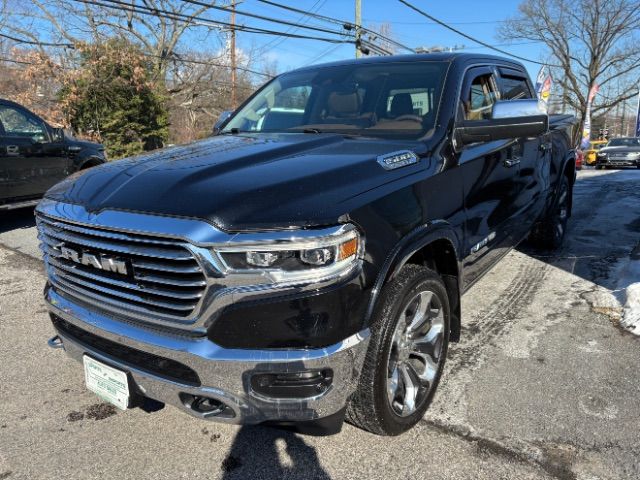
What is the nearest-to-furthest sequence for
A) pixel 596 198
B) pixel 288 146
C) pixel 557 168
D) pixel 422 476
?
pixel 422 476 → pixel 288 146 → pixel 557 168 → pixel 596 198

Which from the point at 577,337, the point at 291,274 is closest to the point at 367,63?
the point at 291,274

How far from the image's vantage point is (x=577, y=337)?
3.63 metres

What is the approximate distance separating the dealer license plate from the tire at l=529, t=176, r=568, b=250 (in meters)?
4.61

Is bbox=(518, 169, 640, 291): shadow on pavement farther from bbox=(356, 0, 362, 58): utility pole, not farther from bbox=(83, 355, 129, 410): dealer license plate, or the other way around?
bbox=(356, 0, 362, 58): utility pole

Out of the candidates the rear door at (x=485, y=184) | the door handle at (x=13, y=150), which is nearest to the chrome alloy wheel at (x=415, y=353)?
the rear door at (x=485, y=184)

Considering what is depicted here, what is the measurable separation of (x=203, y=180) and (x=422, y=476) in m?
1.65

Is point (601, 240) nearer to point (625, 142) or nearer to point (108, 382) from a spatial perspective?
point (108, 382)

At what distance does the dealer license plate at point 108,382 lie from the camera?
2.17m

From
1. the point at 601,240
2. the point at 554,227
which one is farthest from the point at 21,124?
the point at 601,240

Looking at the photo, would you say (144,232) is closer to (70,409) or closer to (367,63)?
(70,409)

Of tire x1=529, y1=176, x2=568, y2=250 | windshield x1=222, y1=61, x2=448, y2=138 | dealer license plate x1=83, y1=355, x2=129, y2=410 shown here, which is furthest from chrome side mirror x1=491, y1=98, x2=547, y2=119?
tire x1=529, y1=176, x2=568, y2=250

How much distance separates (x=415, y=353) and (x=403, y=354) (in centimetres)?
17

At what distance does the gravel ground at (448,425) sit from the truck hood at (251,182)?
1.24m

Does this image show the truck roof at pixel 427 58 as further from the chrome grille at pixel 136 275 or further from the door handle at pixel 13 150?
the door handle at pixel 13 150
